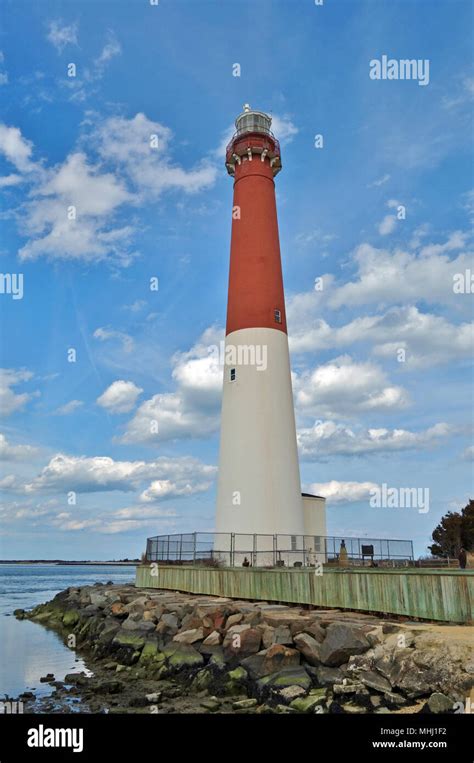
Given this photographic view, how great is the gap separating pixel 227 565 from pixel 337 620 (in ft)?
29.2

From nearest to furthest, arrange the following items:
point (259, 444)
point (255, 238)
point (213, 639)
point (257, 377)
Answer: point (213, 639) → point (259, 444) → point (257, 377) → point (255, 238)

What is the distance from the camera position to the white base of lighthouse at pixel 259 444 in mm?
23000

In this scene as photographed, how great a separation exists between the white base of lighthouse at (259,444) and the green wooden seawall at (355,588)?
277 centimetres

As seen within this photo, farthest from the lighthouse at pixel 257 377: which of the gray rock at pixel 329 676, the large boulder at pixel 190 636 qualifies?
the gray rock at pixel 329 676

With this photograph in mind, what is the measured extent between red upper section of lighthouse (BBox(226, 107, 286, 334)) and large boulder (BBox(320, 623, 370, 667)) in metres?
14.4

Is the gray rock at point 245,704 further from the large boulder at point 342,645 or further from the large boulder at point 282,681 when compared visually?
the large boulder at point 342,645

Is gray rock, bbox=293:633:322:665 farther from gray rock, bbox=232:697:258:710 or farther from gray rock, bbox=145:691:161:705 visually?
gray rock, bbox=145:691:161:705

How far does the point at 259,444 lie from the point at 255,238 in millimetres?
8868

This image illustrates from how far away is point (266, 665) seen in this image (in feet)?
41.0

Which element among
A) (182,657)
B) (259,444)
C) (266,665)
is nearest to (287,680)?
(266,665)

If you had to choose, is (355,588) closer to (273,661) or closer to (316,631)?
(316,631)

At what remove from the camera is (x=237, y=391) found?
2436 centimetres

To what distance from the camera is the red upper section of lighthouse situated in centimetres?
2500

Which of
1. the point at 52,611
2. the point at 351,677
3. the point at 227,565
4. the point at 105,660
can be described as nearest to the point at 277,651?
the point at 351,677
